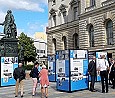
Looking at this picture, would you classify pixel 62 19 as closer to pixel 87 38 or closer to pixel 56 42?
pixel 56 42

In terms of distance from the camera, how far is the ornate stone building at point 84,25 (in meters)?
35.2

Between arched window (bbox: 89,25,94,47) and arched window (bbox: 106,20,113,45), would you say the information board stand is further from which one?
arched window (bbox: 89,25,94,47)

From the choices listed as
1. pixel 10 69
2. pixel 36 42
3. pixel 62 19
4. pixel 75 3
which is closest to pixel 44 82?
pixel 10 69

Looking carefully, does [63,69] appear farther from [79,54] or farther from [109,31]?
[109,31]

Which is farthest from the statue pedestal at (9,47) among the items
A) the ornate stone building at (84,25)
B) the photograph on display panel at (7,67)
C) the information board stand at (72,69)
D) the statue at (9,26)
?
the ornate stone building at (84,25)

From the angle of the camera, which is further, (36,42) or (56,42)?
(36,42)

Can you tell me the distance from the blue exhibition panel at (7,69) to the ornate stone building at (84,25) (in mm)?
16800

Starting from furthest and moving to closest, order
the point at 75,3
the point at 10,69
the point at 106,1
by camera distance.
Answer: the point at 75,3 → the point at 106,1 → the point at 10,69

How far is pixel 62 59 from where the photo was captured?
52.7 ft

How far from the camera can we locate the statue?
22.6 meters

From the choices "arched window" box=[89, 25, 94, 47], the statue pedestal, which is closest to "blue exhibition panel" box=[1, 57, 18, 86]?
the statue pedestal

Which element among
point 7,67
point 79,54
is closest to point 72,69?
point 79,54

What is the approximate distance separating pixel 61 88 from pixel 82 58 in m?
2.30

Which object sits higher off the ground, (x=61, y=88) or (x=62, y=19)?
(x=62, y=19)
